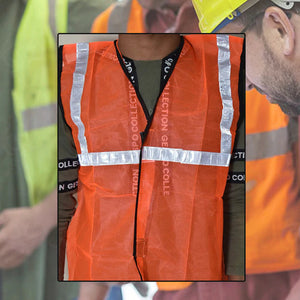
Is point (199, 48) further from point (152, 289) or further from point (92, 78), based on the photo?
point (152, 289)

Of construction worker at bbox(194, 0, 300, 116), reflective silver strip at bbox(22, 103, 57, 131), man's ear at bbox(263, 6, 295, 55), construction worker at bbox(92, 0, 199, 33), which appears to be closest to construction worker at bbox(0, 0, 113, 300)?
reflective silver strip at bbox(22, 103, 57, 131)

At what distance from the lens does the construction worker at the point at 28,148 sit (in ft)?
3.01

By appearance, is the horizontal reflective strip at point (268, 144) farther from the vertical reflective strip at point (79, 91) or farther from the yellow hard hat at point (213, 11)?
the vertical reflective strip at point (79, 91)

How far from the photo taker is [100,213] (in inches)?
38.4

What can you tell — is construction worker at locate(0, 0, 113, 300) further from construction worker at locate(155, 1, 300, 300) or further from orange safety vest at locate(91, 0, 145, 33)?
construction worker at locate(155, 1, 300, 300)

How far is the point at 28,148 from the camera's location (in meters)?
0.95

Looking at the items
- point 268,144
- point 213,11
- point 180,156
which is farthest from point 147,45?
point 268,144

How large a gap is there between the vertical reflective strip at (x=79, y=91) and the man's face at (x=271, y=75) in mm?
374

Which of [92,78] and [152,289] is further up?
[92,78]

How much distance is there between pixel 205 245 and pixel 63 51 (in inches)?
23.3

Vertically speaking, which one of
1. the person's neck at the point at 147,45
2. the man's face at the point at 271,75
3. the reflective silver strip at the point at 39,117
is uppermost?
the person's neck at the point at 147,45

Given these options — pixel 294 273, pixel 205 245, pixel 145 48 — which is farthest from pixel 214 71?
pixel 294 273

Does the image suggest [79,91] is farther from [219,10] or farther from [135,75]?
[219,10]

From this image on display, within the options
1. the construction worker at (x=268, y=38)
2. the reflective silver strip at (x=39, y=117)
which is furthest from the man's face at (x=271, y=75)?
the reflective silver strip at (x=39, y=117)
